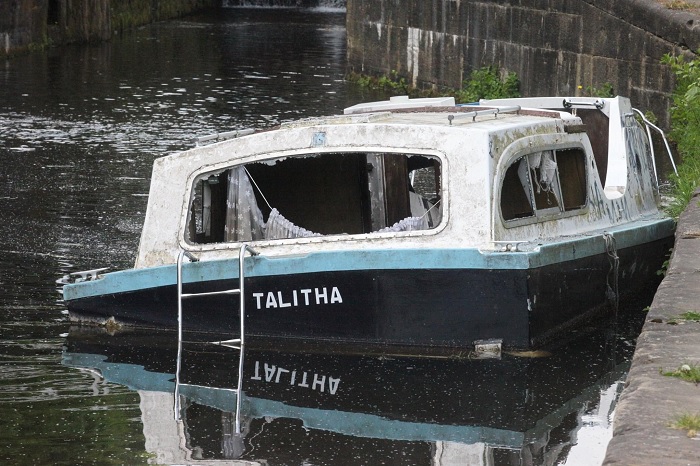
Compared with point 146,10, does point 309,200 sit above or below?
below

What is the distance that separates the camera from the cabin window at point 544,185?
838 cm

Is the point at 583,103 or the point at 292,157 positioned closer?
the point at 292,157

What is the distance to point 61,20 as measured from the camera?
30594mm

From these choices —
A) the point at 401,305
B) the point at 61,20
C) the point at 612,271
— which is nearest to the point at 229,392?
the point at 401,305

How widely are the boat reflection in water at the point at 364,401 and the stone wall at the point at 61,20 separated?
66.1 feet

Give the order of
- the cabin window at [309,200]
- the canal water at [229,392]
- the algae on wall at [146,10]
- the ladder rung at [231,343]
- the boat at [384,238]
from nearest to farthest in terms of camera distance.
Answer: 1. the canal water at [229,392]
2. the boat at [384,238]
3. the ladder rung at [231,343]
4. the cabin window at [309,200]
5. the algae on wall at [146,10]

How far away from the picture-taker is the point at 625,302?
31.0 feet

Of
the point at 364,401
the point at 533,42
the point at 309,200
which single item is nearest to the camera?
the point at 364,401

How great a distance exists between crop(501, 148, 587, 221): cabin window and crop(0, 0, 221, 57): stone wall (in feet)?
65.7

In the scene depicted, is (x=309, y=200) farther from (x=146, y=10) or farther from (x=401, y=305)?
(x=146, y=10)

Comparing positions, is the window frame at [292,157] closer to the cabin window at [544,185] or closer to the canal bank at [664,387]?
the cabin window at [544,185]

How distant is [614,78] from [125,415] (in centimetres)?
1248

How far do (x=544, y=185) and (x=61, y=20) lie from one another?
2377 centimetres

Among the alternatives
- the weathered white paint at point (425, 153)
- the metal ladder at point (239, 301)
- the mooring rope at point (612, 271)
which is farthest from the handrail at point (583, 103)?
the metal ladder at point (239, 301)
